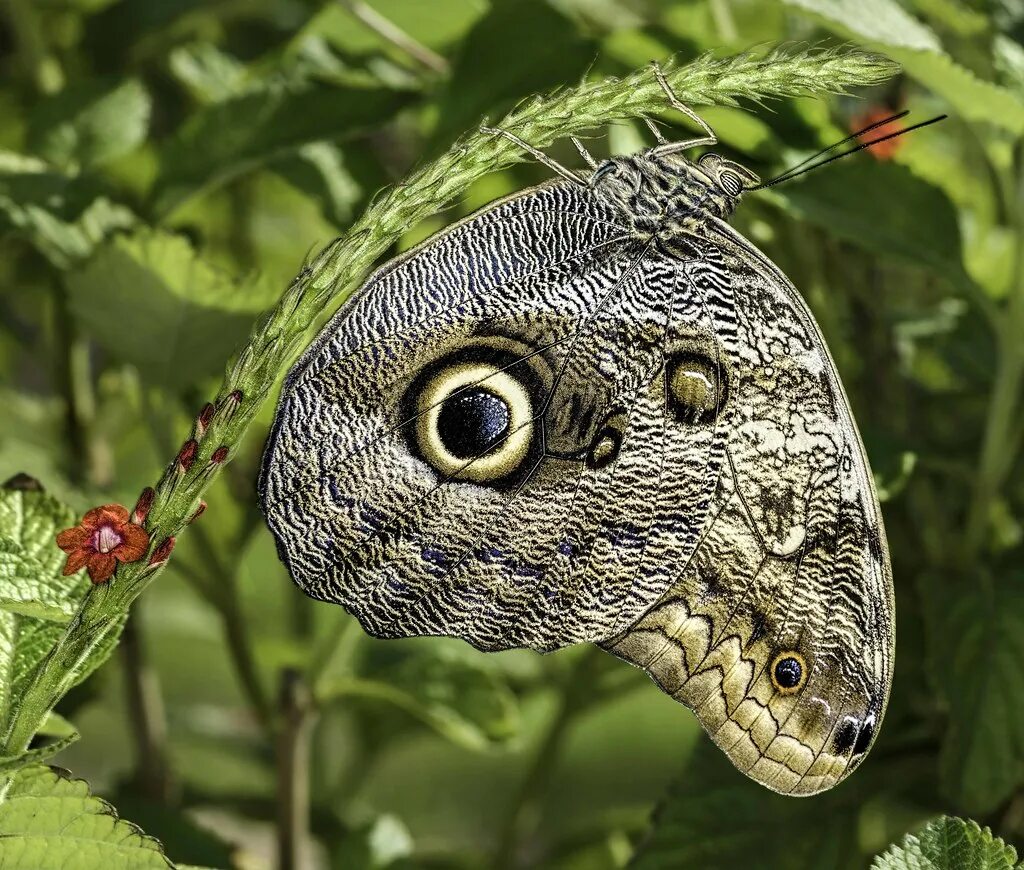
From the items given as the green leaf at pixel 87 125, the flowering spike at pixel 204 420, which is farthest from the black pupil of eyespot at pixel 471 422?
the green leaf at pixel 87 125

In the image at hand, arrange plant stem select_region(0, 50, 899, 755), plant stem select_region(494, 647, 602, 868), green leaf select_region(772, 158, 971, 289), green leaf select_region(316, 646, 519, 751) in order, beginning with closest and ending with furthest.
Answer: plant stem select_region(0, 50, 899, 755)
green leaf select_region(772, 158, 971, 289)
green leaf select_region(316, 646, 519, 751)
plant stem select_region(494, 647, 602, 868)

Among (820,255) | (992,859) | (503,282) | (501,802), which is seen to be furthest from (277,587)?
(992,859)

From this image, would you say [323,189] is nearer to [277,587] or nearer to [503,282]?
[503,282]

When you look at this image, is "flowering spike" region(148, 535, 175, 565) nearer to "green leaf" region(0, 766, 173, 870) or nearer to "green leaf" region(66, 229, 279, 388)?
"green leaf" region(0, 766, 173, 870)

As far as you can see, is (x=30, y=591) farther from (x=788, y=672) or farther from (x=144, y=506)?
(x=788, y=672)

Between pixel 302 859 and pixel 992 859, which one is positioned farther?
pixel 302 859

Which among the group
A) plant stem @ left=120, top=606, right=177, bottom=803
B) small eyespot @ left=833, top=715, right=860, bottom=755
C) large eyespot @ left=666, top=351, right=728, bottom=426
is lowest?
plant stem @ left=120, top=606, right=177, bottom=803

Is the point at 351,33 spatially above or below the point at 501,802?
above

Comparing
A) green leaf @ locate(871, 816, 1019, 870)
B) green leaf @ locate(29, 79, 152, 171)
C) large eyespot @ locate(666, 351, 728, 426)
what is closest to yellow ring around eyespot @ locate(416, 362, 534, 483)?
large eyespot @ locate(666, 351, 728, 426)
